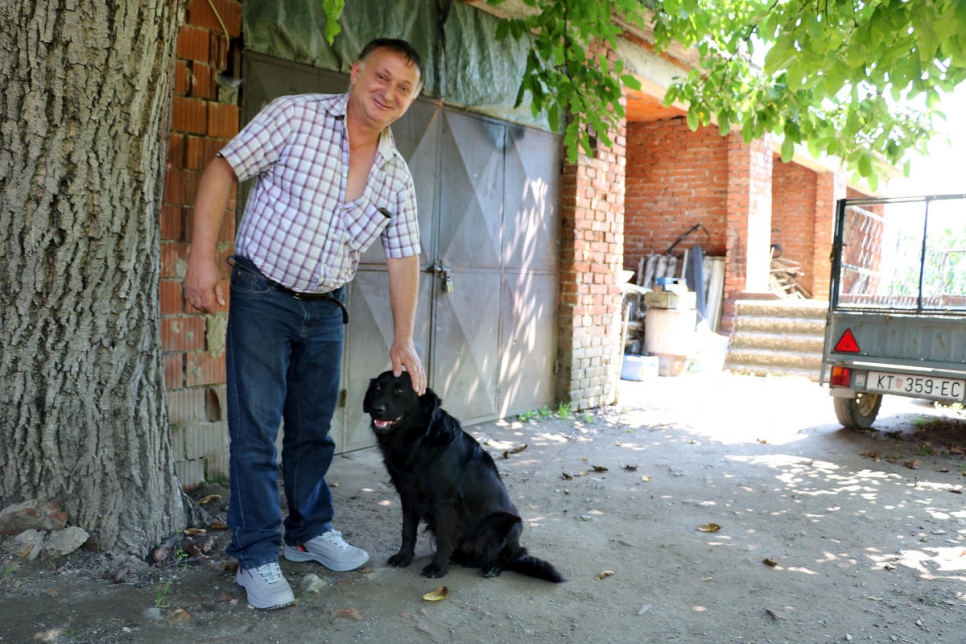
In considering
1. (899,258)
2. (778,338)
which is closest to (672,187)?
(778,338)

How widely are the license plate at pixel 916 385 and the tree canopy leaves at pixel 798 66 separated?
2002mm

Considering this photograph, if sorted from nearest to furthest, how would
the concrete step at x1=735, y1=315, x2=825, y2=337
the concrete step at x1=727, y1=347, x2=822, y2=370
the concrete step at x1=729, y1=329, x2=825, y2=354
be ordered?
the concrete step at x1=727, y1=347, x2=822, y2=370 < the concrete step at x1=729, y1=329, x2=825, y2=354 < the concrete step at x1=735, y1=315, x2=825, y2=337

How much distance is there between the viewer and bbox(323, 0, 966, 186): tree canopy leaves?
3.32 metres

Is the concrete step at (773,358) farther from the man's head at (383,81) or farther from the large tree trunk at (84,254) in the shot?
the large tree trunk at (84,254)

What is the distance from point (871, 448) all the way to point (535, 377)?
9.50ft

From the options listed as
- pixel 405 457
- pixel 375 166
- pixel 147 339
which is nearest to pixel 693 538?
pixel 405 457

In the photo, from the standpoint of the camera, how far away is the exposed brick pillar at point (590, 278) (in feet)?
24.2

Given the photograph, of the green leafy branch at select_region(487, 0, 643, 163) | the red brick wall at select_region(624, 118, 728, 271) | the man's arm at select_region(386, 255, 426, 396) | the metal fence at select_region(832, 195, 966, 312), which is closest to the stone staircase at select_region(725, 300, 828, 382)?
the red brick wall at select_region(624, 118, 728, 271)

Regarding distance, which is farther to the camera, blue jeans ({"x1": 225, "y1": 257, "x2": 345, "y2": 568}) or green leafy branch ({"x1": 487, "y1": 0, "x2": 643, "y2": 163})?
green leafy branch ({"x1": 487, "y1": 0, "x2": 643, "y2": 163})

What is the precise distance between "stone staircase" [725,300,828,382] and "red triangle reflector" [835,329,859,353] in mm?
3791

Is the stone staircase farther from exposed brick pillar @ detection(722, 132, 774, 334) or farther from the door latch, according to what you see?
the door latch

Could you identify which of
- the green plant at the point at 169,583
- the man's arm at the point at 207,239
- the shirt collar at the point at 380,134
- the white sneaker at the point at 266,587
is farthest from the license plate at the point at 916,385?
the man's arm at the point at 207,239

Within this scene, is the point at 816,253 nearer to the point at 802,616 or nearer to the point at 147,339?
the point at 802,616

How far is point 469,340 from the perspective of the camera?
6414mm
